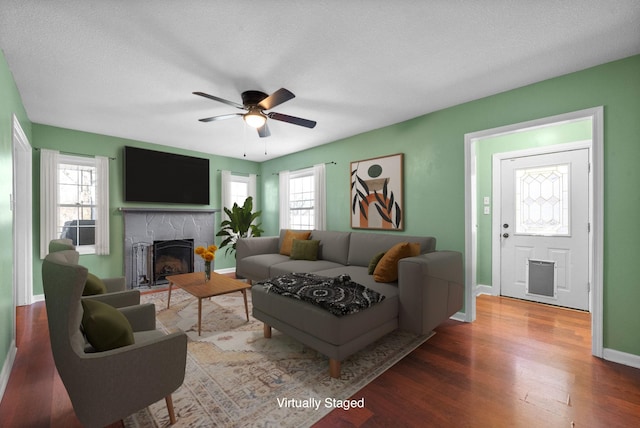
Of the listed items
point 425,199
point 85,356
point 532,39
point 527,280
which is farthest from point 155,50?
point 527,280

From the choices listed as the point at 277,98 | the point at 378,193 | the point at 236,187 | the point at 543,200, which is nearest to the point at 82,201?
the point at 236,187

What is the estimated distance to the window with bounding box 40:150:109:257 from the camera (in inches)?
161

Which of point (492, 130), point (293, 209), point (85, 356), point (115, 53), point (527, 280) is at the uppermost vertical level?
point (115, 53)

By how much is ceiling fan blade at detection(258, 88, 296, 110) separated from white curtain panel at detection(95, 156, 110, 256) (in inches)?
128

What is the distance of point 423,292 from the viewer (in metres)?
2.36

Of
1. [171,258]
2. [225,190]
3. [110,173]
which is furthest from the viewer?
[225,190]

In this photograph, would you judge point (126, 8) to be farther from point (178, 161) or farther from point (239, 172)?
point (239, 172)

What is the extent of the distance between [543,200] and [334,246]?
9.45 ft

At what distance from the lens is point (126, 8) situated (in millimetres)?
1704

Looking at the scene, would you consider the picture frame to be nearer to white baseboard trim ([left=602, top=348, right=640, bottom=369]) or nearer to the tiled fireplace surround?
white baseboard trim ([left=602, top=348, right=640, bottom=369])

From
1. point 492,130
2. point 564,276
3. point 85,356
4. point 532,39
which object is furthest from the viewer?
point 564,276

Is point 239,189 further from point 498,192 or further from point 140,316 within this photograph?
point 498,192

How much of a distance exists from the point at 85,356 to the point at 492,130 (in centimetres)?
366

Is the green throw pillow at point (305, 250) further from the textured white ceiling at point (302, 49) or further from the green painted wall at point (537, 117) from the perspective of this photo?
the textured white ceiling at point (302, 49)
